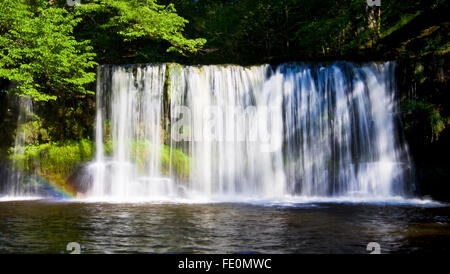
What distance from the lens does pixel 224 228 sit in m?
7.87

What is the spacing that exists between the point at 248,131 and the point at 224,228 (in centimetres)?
850

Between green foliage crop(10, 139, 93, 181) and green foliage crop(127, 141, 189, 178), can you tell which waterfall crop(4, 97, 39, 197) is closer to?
green foliage crop(10, 139, 93, 181)

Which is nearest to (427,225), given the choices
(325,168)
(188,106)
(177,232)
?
(177,232)

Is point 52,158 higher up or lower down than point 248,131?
lower down

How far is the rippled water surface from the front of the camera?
6.26 m

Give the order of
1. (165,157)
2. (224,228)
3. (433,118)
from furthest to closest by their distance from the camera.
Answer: (165,157) → (433,118) → (224,228)

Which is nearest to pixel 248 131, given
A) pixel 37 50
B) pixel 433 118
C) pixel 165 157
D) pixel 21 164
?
pixel 165 157

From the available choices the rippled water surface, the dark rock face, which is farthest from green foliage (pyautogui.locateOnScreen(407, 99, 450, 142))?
the rippled water surface

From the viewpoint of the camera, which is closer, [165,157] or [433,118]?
[433,118]

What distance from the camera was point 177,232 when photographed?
7469 millimetres

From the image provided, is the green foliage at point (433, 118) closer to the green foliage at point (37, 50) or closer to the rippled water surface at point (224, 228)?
the rippled water surface at point (224, 228)

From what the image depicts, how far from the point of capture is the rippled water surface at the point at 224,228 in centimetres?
626

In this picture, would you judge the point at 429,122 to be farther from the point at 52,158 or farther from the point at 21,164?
the point at 21,164

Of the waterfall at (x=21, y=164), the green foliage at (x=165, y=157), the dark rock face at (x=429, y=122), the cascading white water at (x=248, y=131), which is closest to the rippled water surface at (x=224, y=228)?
the dark rock face at (x=429, y=122)
